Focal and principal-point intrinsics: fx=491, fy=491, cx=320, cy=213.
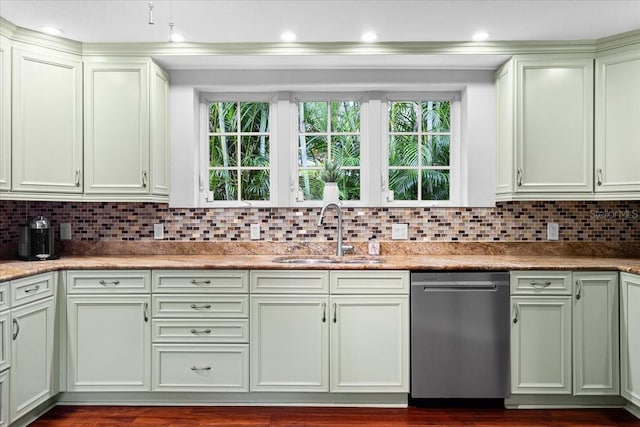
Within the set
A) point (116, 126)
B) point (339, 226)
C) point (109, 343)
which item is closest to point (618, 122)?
point (339, 226)

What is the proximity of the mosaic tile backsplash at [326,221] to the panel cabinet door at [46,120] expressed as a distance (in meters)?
0.46

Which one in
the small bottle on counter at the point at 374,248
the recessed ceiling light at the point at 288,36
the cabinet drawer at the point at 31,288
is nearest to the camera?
the cabinet drawer at the point at 31,288

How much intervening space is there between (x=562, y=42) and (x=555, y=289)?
155 centimetres

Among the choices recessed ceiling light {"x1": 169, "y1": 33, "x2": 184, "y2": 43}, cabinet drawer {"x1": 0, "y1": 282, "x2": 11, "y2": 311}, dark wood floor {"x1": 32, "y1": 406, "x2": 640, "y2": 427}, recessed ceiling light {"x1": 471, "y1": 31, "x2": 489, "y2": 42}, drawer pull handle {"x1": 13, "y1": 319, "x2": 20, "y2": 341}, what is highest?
recessed ceiling light {"x1": 471, "y1": 31, "x2": 489, "y2": 42}

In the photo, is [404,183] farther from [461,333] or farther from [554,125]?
[461,333]

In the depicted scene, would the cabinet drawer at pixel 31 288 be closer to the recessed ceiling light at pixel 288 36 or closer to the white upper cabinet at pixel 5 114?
the white upper cabinet at pixel 5 114

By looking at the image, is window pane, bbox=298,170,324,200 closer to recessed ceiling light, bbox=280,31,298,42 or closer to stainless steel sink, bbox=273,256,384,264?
stainless steel sink, bbox=273,256,384,264

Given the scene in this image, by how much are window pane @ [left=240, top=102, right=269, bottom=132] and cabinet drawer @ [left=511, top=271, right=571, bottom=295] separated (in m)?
1.99

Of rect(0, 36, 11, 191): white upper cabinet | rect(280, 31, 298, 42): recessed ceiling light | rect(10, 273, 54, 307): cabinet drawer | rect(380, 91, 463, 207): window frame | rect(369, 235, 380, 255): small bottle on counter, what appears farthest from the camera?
rect(380, 91, 463, 207): window frame

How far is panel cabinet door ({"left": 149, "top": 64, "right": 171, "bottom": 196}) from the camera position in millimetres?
3184

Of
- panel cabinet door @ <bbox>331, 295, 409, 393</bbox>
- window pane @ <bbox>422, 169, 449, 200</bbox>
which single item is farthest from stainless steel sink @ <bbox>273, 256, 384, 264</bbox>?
window pane @ <bbox>422, 169, 449, 200</bbox>

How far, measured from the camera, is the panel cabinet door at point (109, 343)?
2859 mm

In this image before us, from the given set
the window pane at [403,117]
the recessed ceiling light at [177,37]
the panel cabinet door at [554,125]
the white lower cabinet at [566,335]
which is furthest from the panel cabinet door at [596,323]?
the recessed ceiling light at [177,37]

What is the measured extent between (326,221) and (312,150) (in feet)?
1.78
